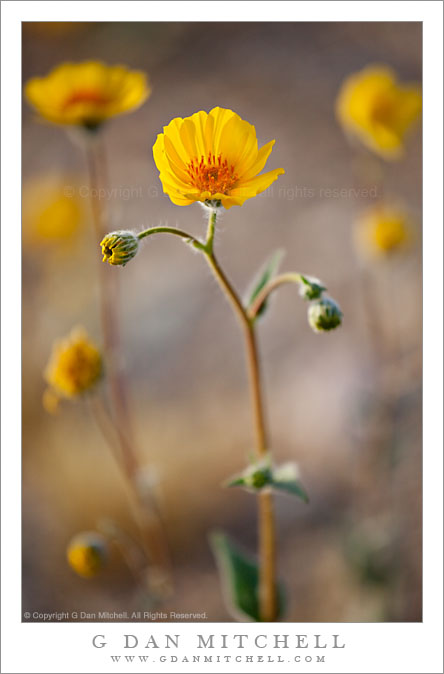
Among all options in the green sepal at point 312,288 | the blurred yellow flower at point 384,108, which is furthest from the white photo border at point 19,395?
the green sepal at point 312,288

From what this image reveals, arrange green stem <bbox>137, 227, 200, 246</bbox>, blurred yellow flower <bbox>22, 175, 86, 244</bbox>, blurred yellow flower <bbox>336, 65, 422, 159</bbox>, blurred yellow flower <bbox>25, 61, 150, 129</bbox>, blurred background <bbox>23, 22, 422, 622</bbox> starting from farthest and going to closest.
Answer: blurred yellow flower <bbox>22, 175, 86, 244</bbox> < blurred background <bbox>23, 22, 422, 622</bbox> < blurred yellow flower <bbox>336, 65, 422, 159</bbox> < blurred yellow flower <bbox>25, 61, 150, 129</bbox> < green stem <bbox>137, 227, 200, 246</bbox>

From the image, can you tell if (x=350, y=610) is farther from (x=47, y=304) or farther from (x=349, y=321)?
(x=47, y=304)

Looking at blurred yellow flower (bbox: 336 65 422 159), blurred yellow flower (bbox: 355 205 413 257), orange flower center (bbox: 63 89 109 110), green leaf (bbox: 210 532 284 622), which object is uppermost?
blurred yellow flower (bbox: 336 65 422 159)

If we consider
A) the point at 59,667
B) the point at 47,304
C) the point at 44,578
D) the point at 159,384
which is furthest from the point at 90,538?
the point at 47,304

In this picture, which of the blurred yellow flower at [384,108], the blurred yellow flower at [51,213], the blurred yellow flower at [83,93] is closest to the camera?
the blurred yellow flower at [83,93]

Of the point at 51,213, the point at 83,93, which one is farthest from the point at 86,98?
the point at 51,213

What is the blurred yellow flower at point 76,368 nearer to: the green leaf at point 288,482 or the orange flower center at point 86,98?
the green leaf at point 288,482

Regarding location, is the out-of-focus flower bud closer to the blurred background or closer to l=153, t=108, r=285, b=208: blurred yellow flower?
the blurred background

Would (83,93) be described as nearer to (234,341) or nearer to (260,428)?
(260,428)

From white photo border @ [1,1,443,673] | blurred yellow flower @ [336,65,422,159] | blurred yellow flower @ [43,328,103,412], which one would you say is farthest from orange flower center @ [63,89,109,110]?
blurred yellow flower @ [336,65,422,159]
